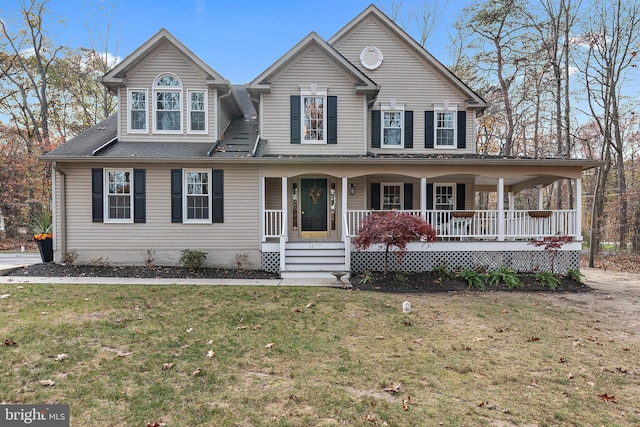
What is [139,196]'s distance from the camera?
10.8 m

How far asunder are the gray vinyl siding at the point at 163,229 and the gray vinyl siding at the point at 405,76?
6.51 m

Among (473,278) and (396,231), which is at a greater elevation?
(396,231)

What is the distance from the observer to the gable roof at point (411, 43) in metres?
13.1

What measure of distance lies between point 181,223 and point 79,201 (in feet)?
10.7

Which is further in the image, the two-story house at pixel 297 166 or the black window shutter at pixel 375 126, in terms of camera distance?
the black window shutter at pixel 375 126

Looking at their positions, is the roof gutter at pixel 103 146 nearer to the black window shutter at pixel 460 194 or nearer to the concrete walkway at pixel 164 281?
the concrete walkway at pixel 164 281

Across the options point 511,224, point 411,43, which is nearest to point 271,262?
point 511,224

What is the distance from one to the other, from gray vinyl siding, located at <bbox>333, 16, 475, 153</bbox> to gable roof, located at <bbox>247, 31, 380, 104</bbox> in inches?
68.5

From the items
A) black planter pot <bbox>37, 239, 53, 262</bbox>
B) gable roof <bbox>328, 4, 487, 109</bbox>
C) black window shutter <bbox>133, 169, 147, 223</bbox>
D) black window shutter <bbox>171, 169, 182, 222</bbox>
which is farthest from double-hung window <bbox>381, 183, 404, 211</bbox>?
black planter pot <bbox>37, 239, 53, 262</bbox>

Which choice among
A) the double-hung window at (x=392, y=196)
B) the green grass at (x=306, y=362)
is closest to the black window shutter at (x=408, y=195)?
the double-hung window at (x=392, y=196)

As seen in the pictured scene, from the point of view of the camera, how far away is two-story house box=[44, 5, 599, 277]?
35.3 ft

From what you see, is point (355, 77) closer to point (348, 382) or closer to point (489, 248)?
point (489, 248)

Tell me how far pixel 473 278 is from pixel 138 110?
1218 cm

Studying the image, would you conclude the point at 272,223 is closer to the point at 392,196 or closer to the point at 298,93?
the point at 298,93
